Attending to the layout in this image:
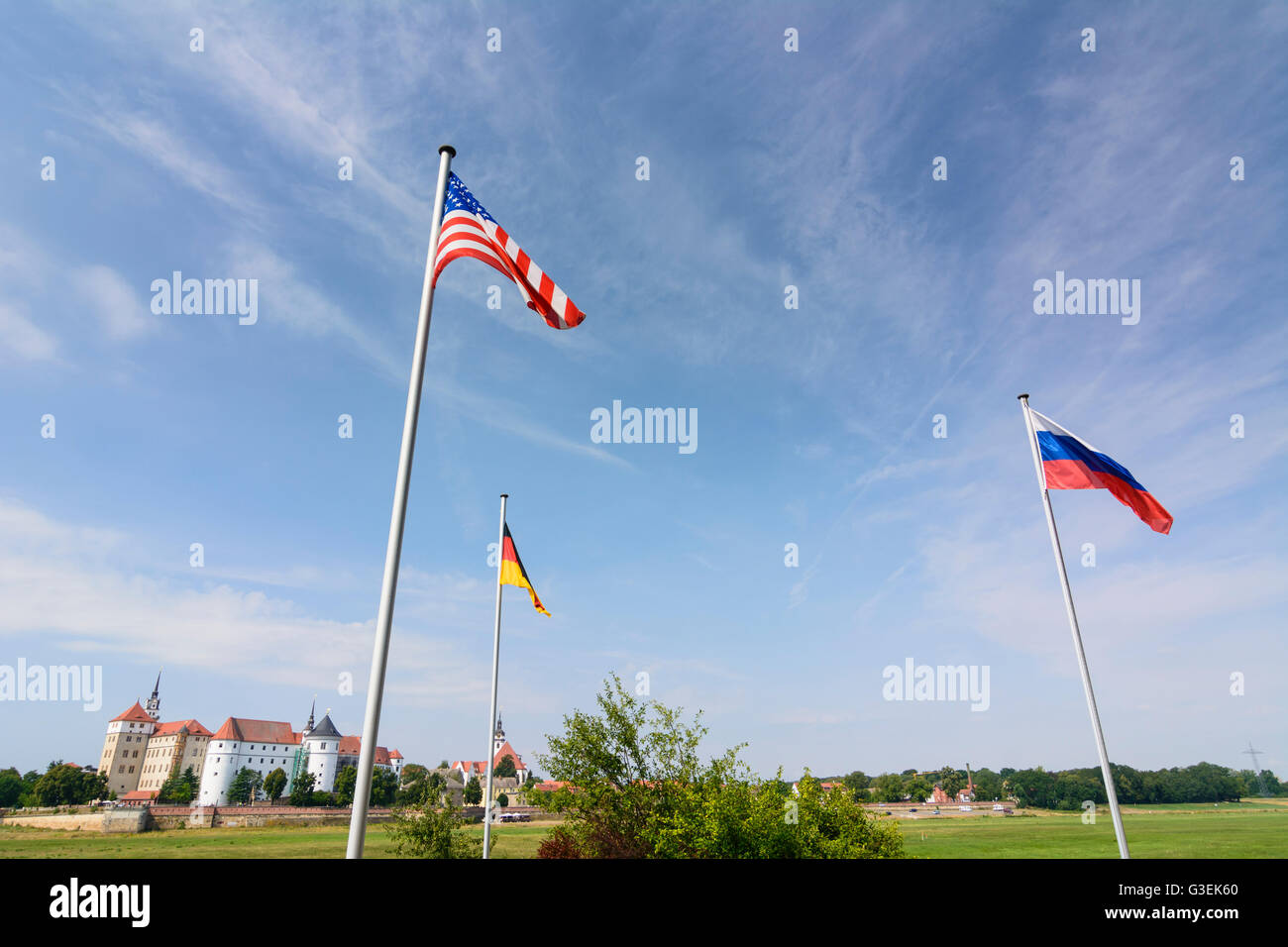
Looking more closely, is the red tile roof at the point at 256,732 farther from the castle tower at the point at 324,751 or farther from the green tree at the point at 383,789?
the green tree at the point at 383,789

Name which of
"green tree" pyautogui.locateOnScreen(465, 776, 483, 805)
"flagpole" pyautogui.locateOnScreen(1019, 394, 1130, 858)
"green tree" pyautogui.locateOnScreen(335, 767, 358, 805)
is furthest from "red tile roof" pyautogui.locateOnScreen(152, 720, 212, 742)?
"flagpole" pyautogui.locateOnScreen(1019, 394, 1130, 858)

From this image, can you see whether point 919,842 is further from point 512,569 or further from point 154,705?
point 154,705

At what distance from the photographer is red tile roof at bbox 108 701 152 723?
162m

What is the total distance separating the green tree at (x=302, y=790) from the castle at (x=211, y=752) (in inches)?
256

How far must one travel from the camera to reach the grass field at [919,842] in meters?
68.4

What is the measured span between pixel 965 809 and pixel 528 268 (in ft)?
621

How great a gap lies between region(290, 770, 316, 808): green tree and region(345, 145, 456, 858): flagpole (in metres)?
149

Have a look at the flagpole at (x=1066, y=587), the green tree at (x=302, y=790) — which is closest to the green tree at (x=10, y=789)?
the green tree at (x=302, y=790)

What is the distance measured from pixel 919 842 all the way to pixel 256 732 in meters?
157

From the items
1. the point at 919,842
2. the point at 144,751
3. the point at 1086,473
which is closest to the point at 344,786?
A: the point at 144,751
